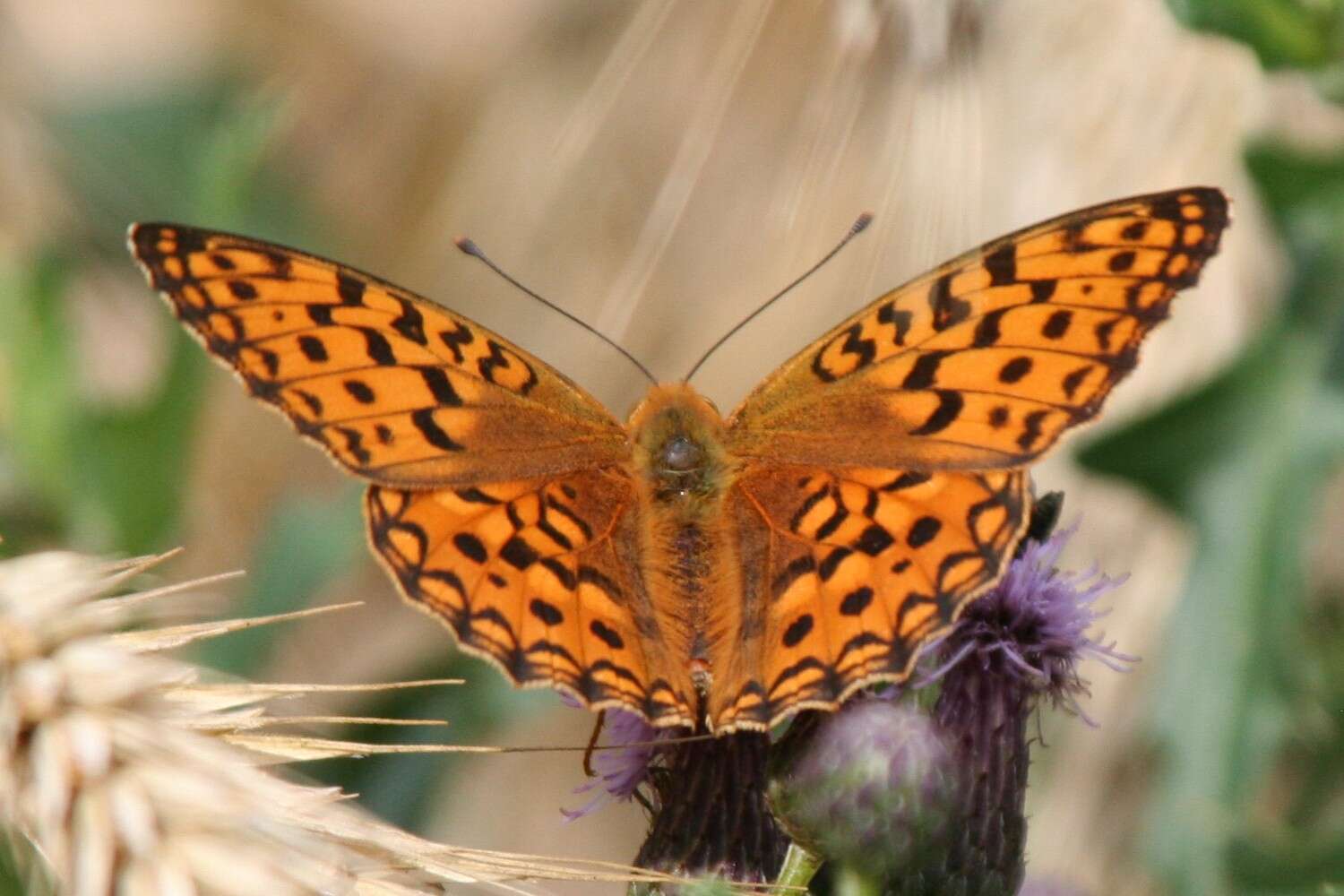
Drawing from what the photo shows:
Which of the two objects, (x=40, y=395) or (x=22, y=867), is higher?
(x=40, y=395)

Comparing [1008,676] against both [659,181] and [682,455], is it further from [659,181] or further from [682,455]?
[659,181]

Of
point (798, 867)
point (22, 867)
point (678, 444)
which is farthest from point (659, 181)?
point (22, 867)

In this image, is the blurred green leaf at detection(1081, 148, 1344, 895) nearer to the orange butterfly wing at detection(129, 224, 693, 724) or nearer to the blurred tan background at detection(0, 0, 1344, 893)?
the blurred tan background at detection(0, 0, 1344, 893)

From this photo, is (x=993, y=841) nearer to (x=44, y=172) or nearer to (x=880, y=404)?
(x=880, y=404)

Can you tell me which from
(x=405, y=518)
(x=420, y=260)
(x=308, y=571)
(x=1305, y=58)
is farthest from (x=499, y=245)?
(x=405, y=518)

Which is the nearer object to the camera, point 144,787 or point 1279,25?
point 144,787

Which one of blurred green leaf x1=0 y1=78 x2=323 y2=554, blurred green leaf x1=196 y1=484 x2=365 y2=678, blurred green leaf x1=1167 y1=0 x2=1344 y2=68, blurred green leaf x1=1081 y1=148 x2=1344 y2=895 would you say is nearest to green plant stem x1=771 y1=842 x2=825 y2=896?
blurred green leaf x1=1081 y1=148 x2=1344 y2=895

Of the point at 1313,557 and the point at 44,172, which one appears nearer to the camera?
the point at 1313,557
